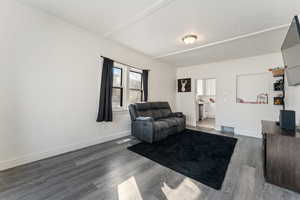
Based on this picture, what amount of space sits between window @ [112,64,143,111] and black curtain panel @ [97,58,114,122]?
Result: 1.32ft

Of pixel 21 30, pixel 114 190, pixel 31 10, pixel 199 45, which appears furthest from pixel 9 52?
pixel 199 45

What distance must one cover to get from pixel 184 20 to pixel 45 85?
9.37ft

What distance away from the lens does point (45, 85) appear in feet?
7.48

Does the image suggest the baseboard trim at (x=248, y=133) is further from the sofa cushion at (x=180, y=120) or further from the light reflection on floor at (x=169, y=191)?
the light reflection on floor at (x=169, y=191)

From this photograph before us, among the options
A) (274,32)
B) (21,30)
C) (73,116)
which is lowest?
(73,116)

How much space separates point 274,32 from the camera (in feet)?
8.60

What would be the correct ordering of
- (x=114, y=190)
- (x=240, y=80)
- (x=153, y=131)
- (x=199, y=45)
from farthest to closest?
(x=240, y=80) < (x=199, y=45) < (x=153, y=131) < (x=114, y=190)

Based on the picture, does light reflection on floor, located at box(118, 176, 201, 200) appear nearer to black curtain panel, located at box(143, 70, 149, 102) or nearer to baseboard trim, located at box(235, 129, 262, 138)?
black curtain panel, located at box(143, 70, 149, 102)

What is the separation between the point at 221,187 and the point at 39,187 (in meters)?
2.32

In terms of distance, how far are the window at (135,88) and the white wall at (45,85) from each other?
3.48ft

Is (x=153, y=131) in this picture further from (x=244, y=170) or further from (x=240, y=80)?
(x=240, y=80)

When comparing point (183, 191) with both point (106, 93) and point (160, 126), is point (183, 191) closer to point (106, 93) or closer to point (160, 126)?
point (160, 126)

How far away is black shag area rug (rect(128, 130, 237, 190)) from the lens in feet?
6.13

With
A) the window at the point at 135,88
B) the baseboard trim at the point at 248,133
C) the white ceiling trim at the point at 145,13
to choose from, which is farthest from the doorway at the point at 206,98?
the white ceiling trim at the point at 145,13
